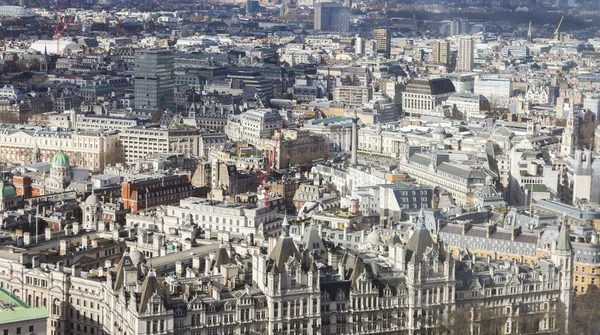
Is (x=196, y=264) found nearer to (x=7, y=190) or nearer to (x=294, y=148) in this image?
(x=7, y=190)

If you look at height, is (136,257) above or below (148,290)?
below

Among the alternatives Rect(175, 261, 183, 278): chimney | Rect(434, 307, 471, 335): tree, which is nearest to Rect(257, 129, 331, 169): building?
Rect(175, 261, 183, 278): chimney

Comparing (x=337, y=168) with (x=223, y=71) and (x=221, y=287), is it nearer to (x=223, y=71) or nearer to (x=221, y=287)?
(x=221, y=287)

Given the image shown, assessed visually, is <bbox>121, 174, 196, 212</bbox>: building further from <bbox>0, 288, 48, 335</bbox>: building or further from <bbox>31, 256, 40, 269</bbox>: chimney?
<bbox>0, 288, 48, 335</bbox>: building

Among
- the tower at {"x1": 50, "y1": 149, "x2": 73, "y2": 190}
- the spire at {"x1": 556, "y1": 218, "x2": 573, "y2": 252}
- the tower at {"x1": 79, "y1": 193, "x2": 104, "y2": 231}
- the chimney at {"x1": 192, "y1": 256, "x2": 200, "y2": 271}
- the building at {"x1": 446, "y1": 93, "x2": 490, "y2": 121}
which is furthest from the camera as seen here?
the building at {"x1": 446, "y1": 93, "x2": 490, "y2": 121}

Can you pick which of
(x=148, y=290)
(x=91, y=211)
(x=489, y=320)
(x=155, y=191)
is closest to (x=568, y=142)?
(x=155, y=191)

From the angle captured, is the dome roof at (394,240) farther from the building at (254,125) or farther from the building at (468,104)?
the building at (468,104)

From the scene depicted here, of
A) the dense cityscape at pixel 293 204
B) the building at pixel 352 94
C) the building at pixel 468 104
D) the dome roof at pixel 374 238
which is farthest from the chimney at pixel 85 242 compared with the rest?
the building at pixel 352 94
